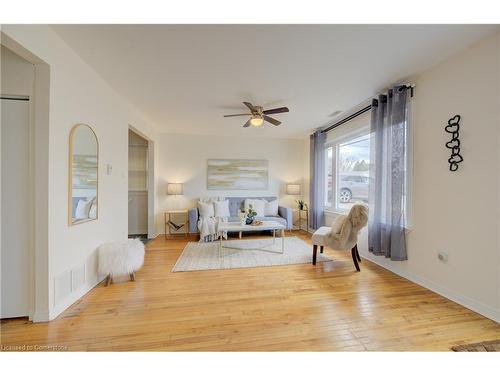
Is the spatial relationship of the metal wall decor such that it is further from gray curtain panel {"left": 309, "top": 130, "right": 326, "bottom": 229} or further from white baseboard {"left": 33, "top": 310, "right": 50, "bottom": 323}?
white baseboard {"left": 33, "top": 310, "right": 50, "bottom": 323}

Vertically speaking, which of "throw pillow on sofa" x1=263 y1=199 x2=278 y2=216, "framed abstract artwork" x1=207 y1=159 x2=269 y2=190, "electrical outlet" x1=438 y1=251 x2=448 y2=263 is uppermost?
"framed abstract artwork" x1=207 y1=159 x2=269 y2=190

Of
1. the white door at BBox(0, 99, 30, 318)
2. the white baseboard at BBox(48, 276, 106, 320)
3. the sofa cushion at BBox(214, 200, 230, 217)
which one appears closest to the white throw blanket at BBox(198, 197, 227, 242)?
the sofa cushion at BBox(214, 200, 230, 217)

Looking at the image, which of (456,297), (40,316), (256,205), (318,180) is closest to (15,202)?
(40,316)

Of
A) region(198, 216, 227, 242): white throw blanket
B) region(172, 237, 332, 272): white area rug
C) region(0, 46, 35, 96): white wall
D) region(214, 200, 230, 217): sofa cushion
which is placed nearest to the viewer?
region(0, 46, 35, 96): white wall

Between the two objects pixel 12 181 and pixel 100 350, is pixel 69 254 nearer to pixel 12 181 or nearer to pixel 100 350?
pixel 12 181

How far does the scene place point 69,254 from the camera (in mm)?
1859

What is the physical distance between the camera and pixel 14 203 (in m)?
1.63

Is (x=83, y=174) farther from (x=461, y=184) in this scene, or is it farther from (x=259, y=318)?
(x=461, y=184)

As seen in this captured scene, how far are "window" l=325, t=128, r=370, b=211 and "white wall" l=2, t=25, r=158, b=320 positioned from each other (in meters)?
3.91

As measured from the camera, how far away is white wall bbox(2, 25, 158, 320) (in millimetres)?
1638

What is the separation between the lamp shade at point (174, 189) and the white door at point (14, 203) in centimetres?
295

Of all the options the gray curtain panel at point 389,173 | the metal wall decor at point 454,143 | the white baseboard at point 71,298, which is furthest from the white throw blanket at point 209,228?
A: the metal wall decor at point 454,143

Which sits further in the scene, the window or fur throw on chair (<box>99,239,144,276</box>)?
the window
